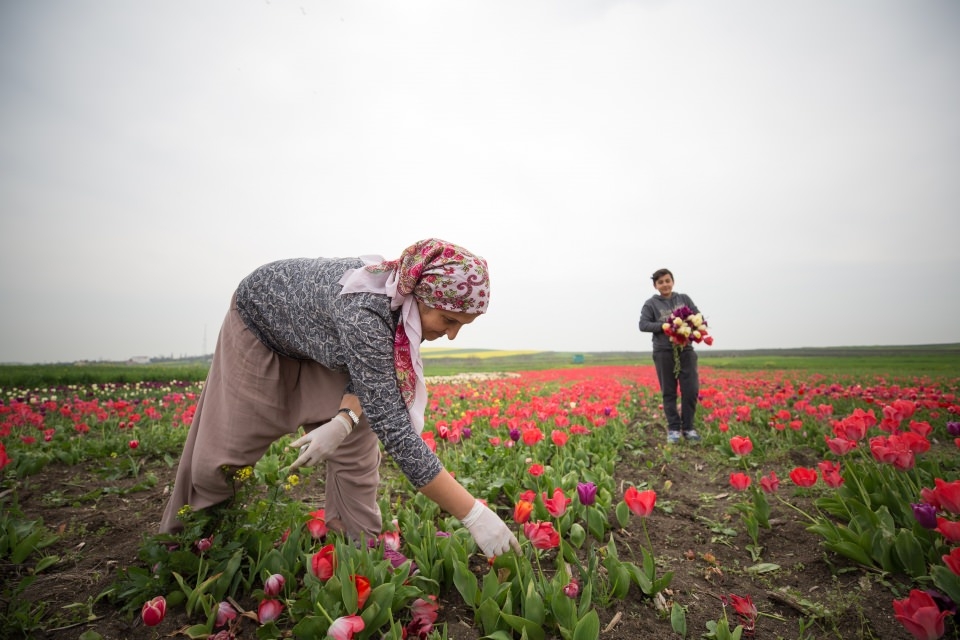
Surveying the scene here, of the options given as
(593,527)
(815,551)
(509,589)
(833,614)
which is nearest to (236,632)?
(509,589)

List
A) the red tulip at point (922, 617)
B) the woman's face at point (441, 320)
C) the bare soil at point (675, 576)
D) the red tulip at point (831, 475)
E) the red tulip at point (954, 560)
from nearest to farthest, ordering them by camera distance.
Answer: the red tulip at point (922, 617) → the red tulip at point (954, 560) → the bare soil at point (675, 576) → the woman's face at point (441, 320) → the red tulip at point (831, 475)

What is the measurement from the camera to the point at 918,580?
6.50 feet

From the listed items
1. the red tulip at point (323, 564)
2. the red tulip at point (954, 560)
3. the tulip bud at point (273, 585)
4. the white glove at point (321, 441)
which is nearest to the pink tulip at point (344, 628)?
the red tulip at point (323, 564)

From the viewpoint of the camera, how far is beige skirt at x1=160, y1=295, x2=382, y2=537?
2.24m

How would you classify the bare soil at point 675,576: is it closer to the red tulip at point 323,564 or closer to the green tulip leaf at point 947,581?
the green tulip leaf at point 947,581

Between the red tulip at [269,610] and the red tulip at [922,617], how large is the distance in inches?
85.6

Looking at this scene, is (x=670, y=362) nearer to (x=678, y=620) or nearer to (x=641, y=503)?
(x=641, y=503)

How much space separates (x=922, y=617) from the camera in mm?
1356

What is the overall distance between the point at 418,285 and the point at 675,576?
6.85 feet

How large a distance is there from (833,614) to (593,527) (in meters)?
1.16

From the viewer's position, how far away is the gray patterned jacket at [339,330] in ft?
5.99

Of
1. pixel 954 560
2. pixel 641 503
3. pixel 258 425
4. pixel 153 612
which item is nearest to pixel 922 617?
pixel 954 560

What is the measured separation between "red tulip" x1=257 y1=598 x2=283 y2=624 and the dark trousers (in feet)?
16.5

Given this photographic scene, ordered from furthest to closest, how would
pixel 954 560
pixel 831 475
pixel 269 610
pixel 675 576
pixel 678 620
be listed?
pixel 831 475
pixel 675 576
pixel 678 620
pixel 269 610
pixel 954 560
